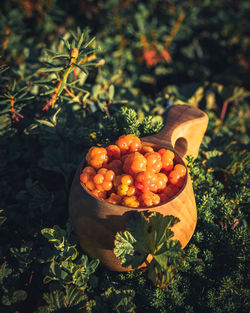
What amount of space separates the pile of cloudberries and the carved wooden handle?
0.17m

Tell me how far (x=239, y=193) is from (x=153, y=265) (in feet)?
2.65

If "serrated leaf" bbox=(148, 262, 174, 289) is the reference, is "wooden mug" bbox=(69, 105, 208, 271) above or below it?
above

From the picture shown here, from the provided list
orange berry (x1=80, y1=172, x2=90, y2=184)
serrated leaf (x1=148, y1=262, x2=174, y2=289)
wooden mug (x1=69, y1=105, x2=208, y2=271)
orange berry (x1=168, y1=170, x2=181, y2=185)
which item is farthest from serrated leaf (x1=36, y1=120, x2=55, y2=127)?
serrated leaf (x1=148, y1=262, x2=174, y2=289)

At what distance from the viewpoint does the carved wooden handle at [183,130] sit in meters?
1.60

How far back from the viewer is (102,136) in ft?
5.62

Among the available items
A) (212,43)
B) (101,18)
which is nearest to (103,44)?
(101,18)

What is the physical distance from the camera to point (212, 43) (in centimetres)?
339

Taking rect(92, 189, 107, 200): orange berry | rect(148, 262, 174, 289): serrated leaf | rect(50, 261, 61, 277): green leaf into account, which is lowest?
rect(50, 261, 61, 277): green leaf

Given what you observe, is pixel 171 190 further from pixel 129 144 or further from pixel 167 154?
pixel 129 144

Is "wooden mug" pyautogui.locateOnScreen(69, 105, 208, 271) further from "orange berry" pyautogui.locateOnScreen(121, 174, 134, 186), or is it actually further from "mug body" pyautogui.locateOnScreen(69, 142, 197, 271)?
"orange berry" pyautogui.locateOnScreen(121, 174, 134, 186)

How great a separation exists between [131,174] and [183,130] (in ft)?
1.97

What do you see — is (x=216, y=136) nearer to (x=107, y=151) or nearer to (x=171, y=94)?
(x=171, y=94)

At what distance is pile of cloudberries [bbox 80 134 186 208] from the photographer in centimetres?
123

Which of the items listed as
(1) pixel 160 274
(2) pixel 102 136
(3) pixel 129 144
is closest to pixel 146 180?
(3) pixel 129 144
